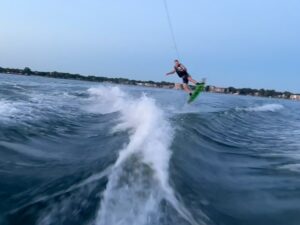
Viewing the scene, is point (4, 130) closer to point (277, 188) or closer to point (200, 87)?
point (277, 188)

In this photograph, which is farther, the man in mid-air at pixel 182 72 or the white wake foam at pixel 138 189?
the man in mid-air at pixel 182 72

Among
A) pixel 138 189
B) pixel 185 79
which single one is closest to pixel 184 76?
pixel 185 79

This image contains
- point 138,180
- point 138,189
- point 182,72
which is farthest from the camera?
point 182,72

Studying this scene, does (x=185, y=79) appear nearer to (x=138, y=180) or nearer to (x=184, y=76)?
(x=184, y=76)

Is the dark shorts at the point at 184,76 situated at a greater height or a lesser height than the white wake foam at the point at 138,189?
lesser

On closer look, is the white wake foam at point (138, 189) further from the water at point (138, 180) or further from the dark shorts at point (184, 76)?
the dark shorts at point (184, 76)

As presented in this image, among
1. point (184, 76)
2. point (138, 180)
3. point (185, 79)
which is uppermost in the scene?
point (138, 180)

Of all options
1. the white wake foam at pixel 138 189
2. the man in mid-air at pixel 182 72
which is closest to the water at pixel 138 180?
the white wake foam at pixel 138 189

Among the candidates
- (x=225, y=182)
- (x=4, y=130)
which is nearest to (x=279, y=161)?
(x=225, y=182)

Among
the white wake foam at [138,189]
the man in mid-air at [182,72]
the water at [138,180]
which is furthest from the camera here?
the man in mid-air at [182,72]

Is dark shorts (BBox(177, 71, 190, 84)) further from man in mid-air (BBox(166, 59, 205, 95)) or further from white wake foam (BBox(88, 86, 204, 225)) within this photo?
white wake foam (BBox(88, 86, 204, 225))

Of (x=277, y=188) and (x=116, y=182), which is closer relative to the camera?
(x=116, y=182)

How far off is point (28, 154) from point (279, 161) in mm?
5161

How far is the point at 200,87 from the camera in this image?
18031 mm
